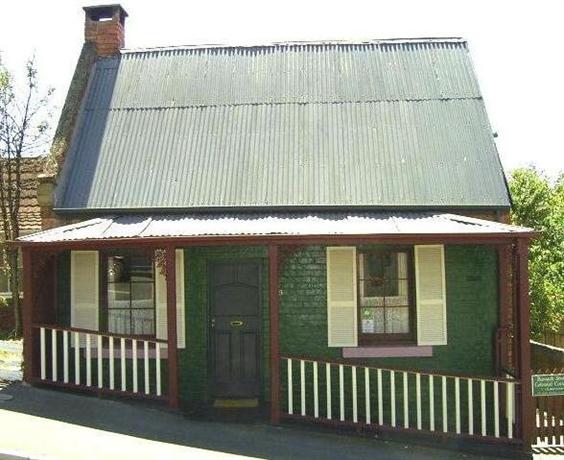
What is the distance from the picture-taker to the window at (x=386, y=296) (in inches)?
400

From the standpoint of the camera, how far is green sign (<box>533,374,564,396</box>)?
874cm

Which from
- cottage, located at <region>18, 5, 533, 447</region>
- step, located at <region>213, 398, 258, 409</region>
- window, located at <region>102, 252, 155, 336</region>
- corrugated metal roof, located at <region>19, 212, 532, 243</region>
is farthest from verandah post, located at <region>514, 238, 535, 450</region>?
window, located at <region>102, 252, 155, 336</region>

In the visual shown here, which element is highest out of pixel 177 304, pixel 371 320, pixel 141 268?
pixel 141 268

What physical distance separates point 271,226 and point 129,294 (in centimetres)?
273

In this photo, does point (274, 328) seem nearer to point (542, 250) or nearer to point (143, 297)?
point (143, 297)

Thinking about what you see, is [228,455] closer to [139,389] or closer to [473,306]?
[139,389]

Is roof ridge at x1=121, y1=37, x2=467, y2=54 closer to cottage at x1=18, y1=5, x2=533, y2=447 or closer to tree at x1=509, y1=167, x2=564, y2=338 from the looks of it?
cottage at x1=18, y1=5, x2=533, y2=447

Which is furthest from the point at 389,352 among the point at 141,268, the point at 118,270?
the point at 118,270

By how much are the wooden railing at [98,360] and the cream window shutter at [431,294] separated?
3.90 meters

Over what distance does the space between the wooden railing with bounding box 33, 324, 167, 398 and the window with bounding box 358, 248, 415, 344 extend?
10.4ft

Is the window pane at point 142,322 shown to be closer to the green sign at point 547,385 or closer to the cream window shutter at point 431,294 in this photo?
the cream window shutter at point 431,294

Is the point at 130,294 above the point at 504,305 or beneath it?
above

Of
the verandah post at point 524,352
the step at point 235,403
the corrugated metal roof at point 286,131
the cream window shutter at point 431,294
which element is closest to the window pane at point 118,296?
the corrugated metal roof at point 286,131

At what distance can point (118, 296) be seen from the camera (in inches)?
411
